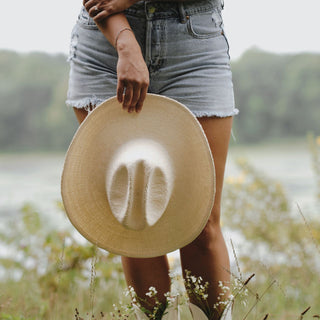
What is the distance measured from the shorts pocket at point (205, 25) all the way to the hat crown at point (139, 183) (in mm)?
351

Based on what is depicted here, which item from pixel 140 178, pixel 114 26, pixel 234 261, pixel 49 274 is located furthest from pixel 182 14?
pixel 234 261

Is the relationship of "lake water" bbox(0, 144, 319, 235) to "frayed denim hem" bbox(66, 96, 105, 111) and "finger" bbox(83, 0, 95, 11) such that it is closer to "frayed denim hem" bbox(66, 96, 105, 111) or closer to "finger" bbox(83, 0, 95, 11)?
"frayed denim hem" bbox(66, 96, 105, 111)

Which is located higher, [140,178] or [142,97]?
[142,97]

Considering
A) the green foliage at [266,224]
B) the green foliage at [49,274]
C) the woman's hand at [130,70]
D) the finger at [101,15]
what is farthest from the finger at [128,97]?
the green foliage at [266,224]

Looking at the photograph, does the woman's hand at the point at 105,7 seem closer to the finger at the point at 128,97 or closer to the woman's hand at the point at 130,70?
the woman's hand at the point at 130,70

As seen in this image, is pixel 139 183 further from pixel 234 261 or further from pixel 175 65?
pixel 234 261

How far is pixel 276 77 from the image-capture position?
4.48 metres

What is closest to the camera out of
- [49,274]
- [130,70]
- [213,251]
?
[130,70]

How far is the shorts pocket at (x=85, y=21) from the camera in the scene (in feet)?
5.79

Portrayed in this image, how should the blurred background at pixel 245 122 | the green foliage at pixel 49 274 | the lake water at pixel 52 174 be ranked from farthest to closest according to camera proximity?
the lake water at pixel 52 174 → the blurred background at pixel 245 122 → the green foliage at pixel 49 274

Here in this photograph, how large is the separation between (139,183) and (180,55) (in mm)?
407

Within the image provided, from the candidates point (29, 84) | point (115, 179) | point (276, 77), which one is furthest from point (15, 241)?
point (276, 77)

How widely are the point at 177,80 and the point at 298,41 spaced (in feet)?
9.15

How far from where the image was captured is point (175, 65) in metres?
1.70
